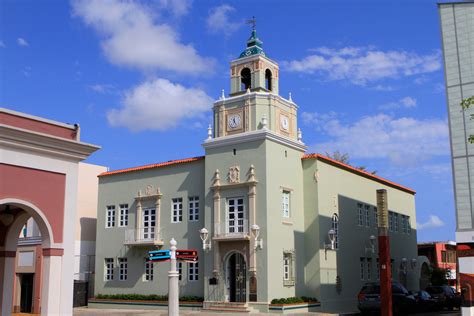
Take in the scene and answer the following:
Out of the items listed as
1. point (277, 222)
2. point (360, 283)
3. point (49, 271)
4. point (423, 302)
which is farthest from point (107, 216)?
point (49, 271)

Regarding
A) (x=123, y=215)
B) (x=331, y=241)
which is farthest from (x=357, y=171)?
(x=123, y=215)

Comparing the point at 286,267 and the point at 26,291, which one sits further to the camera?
the point at 26,291

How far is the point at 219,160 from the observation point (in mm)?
30453

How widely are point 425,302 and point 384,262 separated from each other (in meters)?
7.78

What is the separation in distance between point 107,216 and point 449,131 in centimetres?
2027

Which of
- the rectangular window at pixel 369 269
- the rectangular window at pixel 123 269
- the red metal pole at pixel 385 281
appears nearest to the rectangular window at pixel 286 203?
the red metal pole at pixel 385 281

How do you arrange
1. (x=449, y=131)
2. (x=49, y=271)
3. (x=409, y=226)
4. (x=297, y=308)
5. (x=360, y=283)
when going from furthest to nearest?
(x=409, y=226)
(x=360, y=283)
(x=297, y=308)
(x=449, y=131)
(x=49, y=271)

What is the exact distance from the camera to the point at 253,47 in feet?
106

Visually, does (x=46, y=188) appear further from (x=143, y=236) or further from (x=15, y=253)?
(x=143, y=236)

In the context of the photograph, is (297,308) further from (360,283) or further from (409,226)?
(409,226)

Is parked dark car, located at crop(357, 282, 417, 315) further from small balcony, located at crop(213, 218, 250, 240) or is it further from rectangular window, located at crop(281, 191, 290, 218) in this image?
small balcony, located at crop(213, 218, 250, 240)

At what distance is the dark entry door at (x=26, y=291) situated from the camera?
3306cm

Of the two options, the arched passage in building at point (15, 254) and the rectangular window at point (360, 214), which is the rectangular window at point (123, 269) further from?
the arched passage in building at point (15, 254)

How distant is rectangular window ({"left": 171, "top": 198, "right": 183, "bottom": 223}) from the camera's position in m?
32.2
